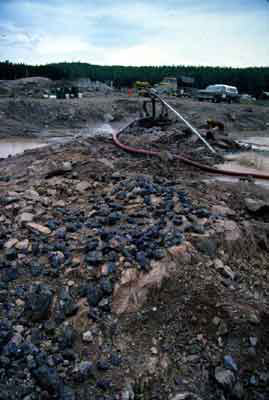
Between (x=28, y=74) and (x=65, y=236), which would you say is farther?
(x=28, y=74)

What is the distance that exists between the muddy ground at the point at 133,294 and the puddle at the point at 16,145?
20.5 ft

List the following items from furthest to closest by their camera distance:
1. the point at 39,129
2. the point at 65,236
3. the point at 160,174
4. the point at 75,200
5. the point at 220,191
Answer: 1. the point at 39,129
2. the point at 160,174
3. the point at 220,191
4. the point at 75,200
5. the point at 65,236

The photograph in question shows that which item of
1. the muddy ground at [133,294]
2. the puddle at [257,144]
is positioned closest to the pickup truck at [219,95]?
the puddle at [257,144]

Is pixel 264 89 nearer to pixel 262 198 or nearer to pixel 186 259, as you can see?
pixel 262 198

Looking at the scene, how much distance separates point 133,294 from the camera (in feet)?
8.22

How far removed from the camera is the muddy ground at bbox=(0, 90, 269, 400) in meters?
2.04

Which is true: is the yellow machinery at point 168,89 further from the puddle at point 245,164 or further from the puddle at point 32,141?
the puddle at point 245,164

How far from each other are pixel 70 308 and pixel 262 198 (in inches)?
134

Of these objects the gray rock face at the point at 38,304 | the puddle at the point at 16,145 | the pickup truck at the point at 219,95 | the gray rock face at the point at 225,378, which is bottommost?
the gray rock face at the point at 225,378

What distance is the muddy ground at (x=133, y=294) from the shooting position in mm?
2043

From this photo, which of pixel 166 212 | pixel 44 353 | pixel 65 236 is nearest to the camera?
pixel 44 353

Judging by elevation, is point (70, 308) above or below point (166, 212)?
below

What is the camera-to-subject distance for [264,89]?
1544 inches

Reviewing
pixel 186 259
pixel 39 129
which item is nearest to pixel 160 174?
pixel 186 259
